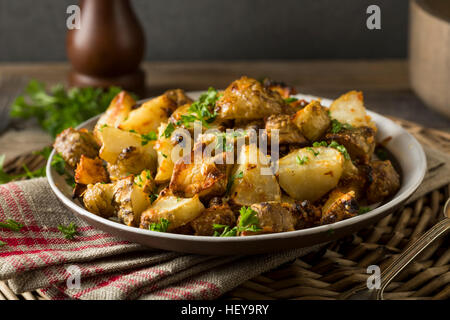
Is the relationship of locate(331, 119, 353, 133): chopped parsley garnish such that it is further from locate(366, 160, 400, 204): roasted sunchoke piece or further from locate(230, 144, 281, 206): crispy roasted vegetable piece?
locate(230, 144, 281, 206): crispy roasted vegetable piece

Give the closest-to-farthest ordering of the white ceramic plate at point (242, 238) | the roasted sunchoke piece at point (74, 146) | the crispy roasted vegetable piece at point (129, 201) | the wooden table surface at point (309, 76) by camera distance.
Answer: the white ceramic plate at point (242, 238), the crispy roasted vegetable piece at point (129, 201), the roasted sunchoke piece at point (74, 146), the wooden table surface at point (309, 76)

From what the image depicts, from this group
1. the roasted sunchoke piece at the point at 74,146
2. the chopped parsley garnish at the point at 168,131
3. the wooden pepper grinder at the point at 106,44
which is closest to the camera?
the chopped parsley garnish at the point at 168,131

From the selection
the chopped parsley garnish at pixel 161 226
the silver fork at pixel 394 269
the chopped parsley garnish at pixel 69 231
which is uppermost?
the chopped parsley garnish at pixel 161 226

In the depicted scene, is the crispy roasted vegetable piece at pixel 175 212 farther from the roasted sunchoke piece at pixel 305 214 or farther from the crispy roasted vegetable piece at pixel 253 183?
the roasted sunchoke piece at pixel 305 214

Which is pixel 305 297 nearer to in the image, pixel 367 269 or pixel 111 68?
pixel 367 269

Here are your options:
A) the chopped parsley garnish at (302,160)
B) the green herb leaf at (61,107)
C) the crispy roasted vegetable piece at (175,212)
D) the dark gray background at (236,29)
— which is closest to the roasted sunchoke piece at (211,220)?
the crispy roasted vegetable piece at (175,212)

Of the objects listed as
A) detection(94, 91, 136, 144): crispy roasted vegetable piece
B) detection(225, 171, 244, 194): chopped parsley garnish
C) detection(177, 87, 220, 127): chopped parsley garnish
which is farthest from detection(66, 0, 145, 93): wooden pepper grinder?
detection(225, 171, 244, 194): chopped parsley garnish
